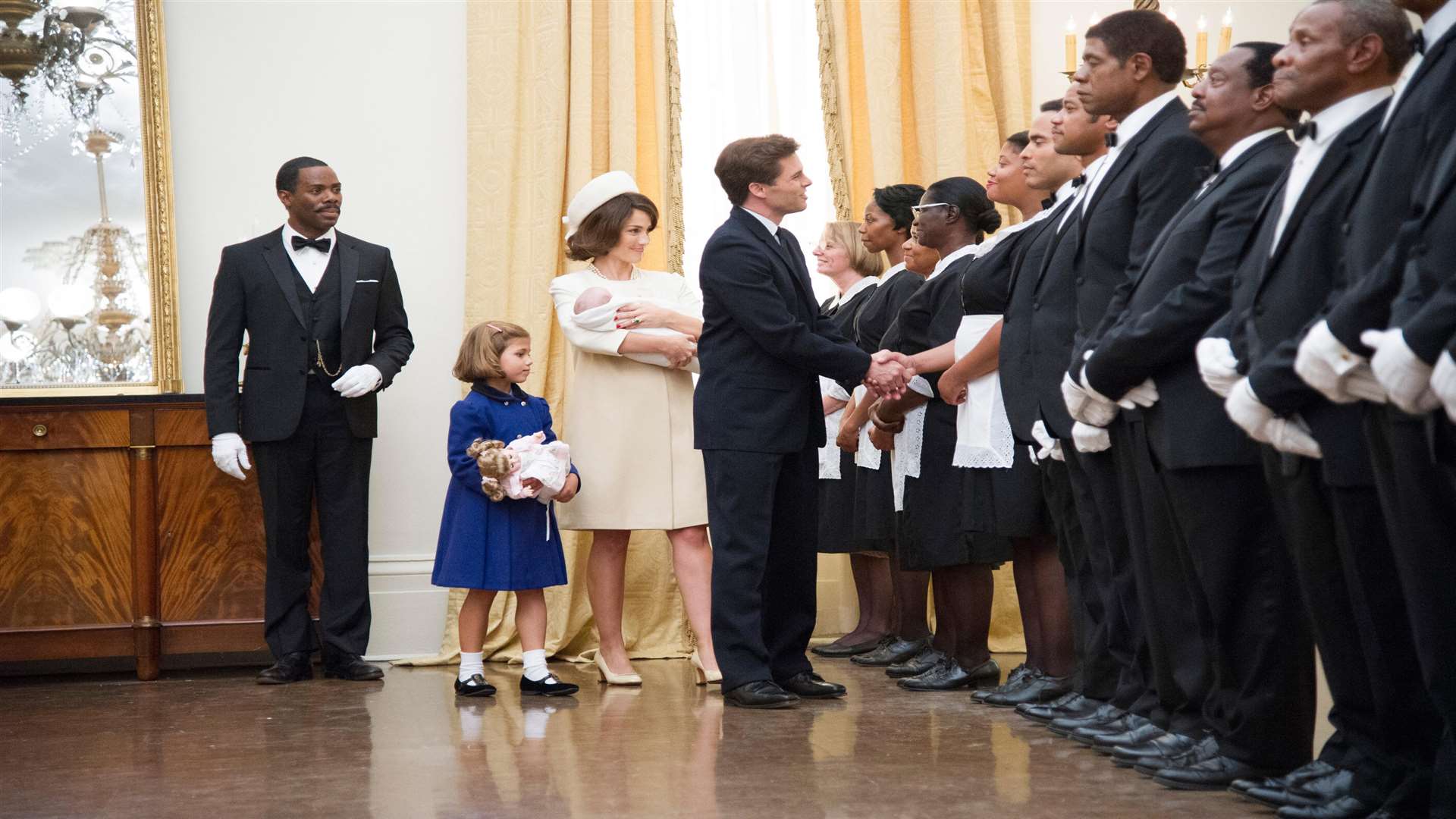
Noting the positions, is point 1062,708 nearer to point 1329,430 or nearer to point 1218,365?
point 1218,365

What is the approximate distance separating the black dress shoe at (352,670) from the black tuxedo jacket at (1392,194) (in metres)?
3.44

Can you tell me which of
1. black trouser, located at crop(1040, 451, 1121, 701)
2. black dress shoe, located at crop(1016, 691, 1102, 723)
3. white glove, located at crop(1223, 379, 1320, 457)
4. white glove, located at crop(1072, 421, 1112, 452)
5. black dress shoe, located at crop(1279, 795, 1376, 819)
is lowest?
black dress shoe, located at crop(1016, 691, 1102, 723)

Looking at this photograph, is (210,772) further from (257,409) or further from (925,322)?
(925,322)

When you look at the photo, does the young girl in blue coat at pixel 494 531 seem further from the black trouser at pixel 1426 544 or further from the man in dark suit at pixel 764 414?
the black trouser at pixel 1426 544

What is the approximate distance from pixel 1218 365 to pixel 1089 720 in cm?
108

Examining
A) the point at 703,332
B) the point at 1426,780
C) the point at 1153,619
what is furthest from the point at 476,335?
the point at 1426,780

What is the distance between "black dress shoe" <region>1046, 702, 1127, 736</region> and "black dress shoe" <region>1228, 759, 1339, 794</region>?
62 centimetres

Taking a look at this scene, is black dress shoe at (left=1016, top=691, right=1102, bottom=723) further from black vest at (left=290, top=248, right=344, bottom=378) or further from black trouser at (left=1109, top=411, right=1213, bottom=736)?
black vest at (left=290, top=248, right=344, bottom=378)

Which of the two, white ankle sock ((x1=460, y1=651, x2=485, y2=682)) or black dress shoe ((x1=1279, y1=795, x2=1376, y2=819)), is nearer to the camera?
black dress shoe ((x1=1279, y1=795, x2=1376, y2=819))

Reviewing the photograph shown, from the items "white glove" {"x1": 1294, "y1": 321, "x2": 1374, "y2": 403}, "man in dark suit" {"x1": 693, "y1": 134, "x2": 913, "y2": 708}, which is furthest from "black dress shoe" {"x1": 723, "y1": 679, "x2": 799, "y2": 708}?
→ "white glove" {"x1": 1294, "y1": 321, "x2": 1374, "y2": 403}

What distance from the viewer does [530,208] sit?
540cm

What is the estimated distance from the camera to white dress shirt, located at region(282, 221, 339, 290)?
16.1 ft

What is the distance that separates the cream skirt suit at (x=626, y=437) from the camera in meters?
4.41

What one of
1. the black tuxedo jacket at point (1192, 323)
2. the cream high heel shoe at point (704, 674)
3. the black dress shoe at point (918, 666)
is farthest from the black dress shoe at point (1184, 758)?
the cream high heel shoe at point (704, 674)
